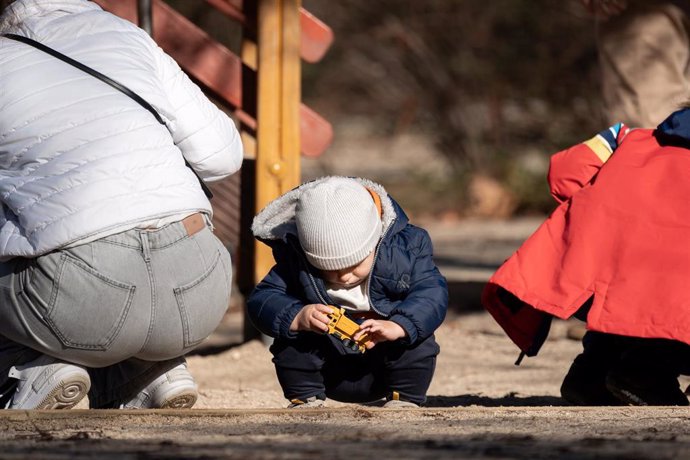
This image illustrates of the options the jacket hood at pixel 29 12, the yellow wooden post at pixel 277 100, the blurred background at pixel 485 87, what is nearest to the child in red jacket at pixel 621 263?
the jacket hood at pixel 29 12

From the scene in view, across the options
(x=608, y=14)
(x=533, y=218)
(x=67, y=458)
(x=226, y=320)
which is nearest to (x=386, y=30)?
(x=533, y=218)

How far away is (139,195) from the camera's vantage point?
10.9 feet

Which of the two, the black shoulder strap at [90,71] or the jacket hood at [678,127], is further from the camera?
the jacket hood at [678,127]

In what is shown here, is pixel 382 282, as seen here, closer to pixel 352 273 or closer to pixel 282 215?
pixel 352 273

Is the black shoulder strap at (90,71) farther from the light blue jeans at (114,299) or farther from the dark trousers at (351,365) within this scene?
the dark trousers at (351,365)

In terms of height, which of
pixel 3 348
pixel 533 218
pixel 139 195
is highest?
pixel 139 195

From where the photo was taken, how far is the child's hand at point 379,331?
351cm

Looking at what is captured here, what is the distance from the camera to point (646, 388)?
3.72 meters

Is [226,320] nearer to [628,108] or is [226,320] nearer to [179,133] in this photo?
[628,108]

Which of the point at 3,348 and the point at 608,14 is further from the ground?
the point at 608,14

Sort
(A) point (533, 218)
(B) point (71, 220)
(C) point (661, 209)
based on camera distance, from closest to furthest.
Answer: (B) point (71, 220) → (C) point (661, 209) → (A) point (533, 218)

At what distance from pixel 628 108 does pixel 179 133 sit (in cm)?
218

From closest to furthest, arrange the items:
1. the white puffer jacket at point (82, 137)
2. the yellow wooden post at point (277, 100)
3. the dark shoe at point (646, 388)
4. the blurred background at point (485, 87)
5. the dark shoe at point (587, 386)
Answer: the white puffer jacket at point (82, 137) < the dark shoe at point (646, 388) < the dark shoe at point (587, 386) < the yellow wooden post at point (277, 100) < the blurred background at point (485, 87)

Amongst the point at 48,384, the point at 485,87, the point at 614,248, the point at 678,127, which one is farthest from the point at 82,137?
the point at 485,87
